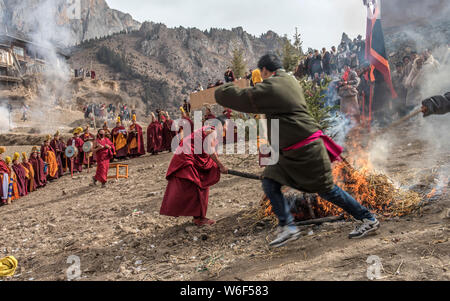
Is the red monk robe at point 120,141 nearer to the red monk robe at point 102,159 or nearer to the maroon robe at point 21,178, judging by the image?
the maroon robe at point 21,178

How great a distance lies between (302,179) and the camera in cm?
304

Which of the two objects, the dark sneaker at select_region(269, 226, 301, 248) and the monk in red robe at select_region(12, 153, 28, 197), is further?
the monk in red robe at select_region(12, 153, 28, 197)

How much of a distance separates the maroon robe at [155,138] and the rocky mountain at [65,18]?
5973cm

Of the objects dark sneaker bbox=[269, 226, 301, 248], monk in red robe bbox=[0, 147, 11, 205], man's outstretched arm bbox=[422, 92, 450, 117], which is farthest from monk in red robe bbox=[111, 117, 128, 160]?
man's outstretched arm bbox=[422, 92, 450, 117]

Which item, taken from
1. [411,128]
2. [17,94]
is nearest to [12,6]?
[17,94]

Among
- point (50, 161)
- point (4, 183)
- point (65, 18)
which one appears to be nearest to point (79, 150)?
point (50, 161)

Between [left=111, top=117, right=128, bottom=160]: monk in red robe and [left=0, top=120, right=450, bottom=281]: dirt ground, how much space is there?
6260mm

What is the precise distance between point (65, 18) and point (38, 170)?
103 metres

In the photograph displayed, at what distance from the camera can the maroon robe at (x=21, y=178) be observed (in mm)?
10914

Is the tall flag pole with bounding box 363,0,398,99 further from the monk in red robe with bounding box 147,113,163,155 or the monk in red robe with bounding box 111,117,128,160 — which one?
the monk in red robe with bounding box 111,117,128,160

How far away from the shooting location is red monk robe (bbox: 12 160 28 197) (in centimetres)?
1091

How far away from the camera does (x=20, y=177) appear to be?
35.9 feet

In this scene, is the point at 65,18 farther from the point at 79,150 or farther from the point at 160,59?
the point at 79,150
